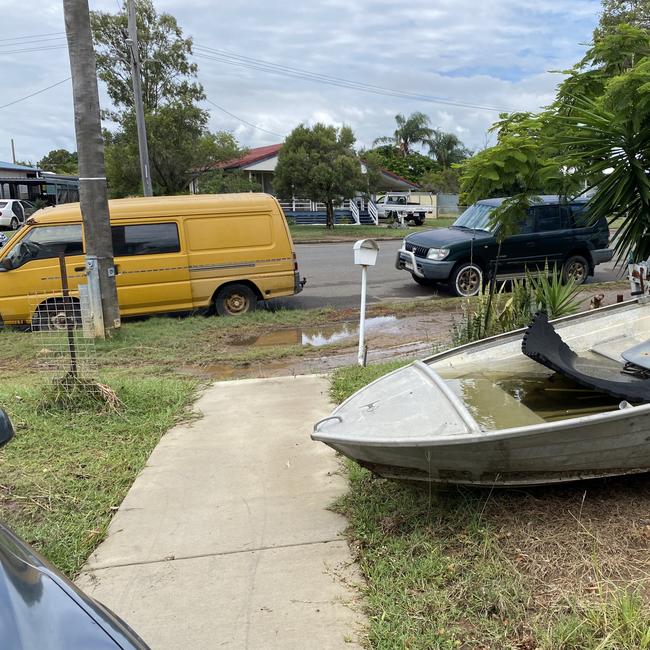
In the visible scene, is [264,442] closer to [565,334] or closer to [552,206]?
[565,334]

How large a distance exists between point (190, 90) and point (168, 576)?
2701 cm

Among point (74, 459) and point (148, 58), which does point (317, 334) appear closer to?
point (74, 459)

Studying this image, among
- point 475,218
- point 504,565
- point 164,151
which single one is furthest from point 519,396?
point 164,151

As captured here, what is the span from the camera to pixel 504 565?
3039 millimetres

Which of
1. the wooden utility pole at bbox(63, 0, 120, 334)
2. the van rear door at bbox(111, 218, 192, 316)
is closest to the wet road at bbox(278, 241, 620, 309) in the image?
the van rear door at bbox(111, 218, 192, 316)

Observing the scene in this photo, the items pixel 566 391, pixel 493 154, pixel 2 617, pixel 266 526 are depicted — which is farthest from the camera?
pixel 493 154

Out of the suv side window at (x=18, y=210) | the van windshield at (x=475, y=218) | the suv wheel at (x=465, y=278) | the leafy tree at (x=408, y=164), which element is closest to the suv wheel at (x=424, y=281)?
the suv wheel at (x=465, y=278)

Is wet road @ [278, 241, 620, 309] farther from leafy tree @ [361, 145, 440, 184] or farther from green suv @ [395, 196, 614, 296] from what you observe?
leafy tree @ [361, 145, 440, 184]

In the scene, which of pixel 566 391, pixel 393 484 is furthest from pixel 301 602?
pixel 566 391

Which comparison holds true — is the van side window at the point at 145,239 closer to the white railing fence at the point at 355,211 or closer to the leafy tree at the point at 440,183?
the white railing fence at the point at 355,211

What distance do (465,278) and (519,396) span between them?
8.17m

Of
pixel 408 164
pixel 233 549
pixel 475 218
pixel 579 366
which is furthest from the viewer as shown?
pixel 408 164

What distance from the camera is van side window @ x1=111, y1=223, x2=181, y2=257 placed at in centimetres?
979

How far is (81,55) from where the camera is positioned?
8281 millimetres
